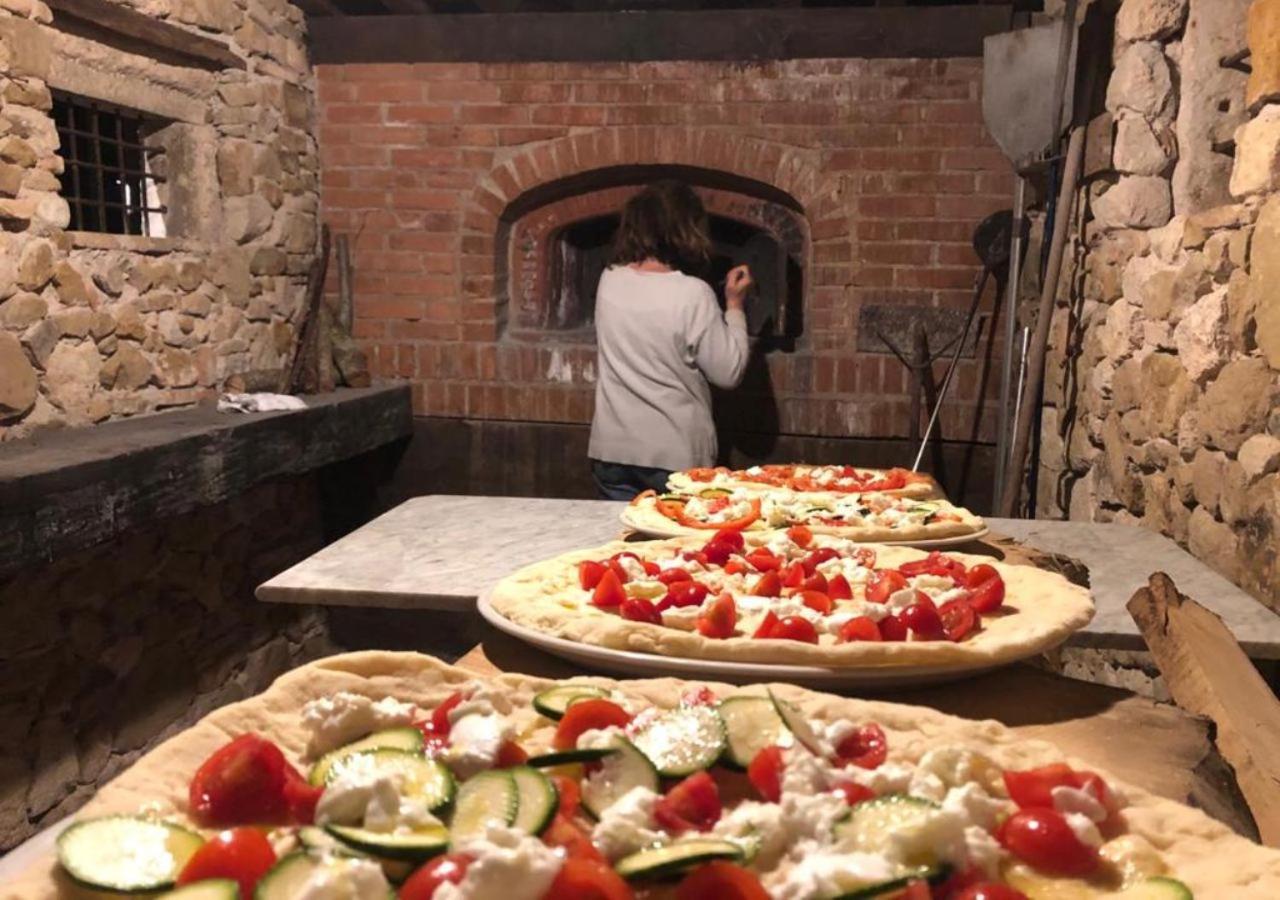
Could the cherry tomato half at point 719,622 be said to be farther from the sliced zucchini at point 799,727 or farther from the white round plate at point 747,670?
the sliced zucchini at point 799,727

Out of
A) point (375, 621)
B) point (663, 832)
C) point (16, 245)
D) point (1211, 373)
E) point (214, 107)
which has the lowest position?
point (375, 621)

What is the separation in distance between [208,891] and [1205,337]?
2.72 m

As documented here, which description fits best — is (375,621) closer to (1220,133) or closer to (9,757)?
(9,757)

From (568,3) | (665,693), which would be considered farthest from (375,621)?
(665,693)

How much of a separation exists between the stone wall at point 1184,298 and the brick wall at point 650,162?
101cm

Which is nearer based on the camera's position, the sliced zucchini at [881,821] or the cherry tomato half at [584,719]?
the sliced zucchini at [881,821]

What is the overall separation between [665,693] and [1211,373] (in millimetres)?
2054

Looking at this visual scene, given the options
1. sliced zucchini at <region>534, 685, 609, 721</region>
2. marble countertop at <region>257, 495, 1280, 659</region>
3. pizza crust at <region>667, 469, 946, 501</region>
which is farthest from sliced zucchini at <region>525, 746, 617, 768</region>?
pizza crust at <region>667, 469, 946, 501</region>

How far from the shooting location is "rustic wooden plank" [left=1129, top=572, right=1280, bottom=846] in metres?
1.40

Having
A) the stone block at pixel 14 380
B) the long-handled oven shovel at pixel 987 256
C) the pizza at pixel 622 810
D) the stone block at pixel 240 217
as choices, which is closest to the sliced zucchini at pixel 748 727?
the pizza at pixel 622 810

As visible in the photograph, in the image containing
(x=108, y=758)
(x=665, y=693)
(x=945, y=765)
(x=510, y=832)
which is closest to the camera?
(x=510, y=832)

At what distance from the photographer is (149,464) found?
3.65m

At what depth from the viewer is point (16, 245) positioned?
369 cm

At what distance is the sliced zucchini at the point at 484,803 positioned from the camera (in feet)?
3.66
